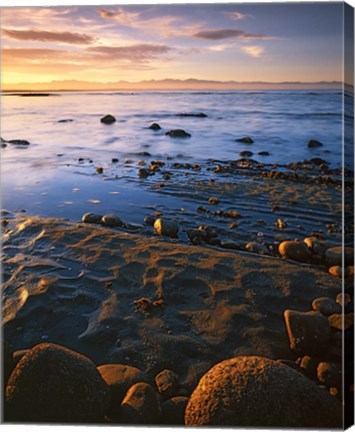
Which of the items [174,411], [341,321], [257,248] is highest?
[257,248]

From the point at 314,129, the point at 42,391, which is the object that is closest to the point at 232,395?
the point at 42,391

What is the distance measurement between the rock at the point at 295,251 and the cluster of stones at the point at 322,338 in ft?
2.00

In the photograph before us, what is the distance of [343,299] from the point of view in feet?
9.73

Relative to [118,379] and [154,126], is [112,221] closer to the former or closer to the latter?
[154,126]

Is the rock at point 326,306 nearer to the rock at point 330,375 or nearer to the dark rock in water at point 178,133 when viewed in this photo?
the rock at point 330,375

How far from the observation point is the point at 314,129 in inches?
139

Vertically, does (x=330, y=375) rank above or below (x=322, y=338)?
below

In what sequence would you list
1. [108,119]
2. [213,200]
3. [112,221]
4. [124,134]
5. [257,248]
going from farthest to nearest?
1. [124,134]
2. [213,200]
3. [108,119]
4. [112,221]
5. [257,248]

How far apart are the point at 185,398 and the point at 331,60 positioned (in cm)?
247

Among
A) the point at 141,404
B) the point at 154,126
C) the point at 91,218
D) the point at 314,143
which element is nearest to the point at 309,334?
the point at 141,404

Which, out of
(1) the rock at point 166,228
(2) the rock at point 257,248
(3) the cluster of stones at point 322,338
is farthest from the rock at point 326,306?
(1) the rock at point 166,228

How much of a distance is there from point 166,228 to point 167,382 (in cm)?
176

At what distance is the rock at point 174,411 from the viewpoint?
2.58 meters

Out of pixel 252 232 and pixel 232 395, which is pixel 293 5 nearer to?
pixel 252 232
